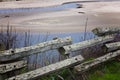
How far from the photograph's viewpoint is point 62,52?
16.6 feet

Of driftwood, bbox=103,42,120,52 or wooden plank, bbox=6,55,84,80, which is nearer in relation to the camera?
wooden plank, bbox=6,55,84,80

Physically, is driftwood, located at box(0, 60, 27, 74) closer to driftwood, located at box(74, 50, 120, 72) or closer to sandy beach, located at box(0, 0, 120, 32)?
driftwood, located at box(74, 50, 120, 72)

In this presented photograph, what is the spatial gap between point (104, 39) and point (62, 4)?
8036mm

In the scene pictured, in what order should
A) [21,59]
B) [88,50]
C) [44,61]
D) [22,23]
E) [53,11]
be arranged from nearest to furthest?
1. [21,59]
2. [44,61]
3. [88,50]
4. [22,23]
5. [53,11]

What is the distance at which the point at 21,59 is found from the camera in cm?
463

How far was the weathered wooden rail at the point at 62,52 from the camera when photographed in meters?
4.33

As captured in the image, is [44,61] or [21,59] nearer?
[21,59]

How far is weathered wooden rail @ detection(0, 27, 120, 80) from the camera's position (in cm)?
433

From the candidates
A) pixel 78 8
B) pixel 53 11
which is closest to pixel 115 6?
pixel 78 8

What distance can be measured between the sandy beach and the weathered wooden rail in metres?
3.22

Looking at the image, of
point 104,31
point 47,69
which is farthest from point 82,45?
point 47,69

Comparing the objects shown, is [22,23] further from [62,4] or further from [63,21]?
[62,4]

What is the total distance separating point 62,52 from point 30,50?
0.66 meters

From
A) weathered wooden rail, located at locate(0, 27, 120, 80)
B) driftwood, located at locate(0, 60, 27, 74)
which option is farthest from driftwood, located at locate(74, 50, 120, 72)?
driftwood, located at locate(0, 60, 27, 74)
